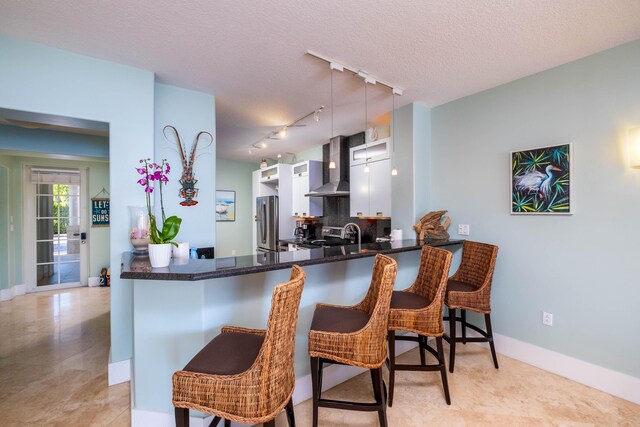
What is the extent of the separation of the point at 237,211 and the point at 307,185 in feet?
8.73

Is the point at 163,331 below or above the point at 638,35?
below

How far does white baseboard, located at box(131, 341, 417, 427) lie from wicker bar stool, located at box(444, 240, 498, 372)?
1.89 ft

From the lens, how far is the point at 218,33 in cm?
196

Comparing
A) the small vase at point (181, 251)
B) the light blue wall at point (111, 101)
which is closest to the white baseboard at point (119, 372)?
the light blue wall at point (111, 101)

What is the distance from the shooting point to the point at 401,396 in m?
2.16

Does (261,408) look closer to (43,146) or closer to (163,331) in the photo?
(163,331)

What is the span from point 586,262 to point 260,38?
311cm

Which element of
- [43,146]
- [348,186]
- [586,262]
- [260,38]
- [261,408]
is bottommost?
[261,408]

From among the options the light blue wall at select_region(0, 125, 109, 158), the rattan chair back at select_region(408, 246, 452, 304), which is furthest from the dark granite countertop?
the light blue wall at select_region(0, 125, 109, 158)

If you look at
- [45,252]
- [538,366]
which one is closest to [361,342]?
[538,366]

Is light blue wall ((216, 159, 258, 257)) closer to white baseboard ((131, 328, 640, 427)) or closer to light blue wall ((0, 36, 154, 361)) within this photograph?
light blue wall ((0, 36, 154, 361))

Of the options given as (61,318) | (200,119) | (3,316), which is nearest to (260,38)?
(200,119)

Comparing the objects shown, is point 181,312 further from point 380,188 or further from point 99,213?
point 99,213

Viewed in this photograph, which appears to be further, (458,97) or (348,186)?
(348,186)
